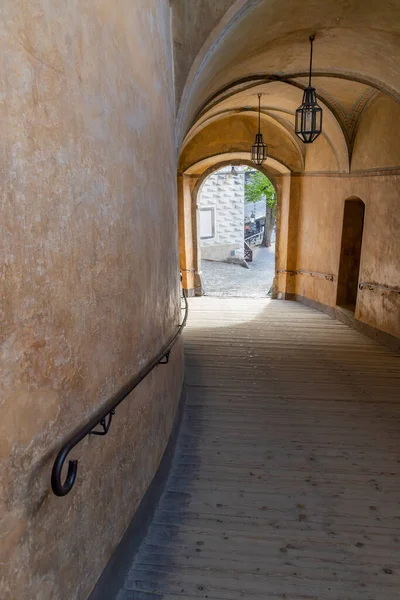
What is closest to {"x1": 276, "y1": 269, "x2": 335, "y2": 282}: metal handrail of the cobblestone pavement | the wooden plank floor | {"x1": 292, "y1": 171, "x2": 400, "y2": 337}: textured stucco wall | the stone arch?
{"x1": 292, "y1": 171, "x2": 400, "y2": 337}: textured stucco wall

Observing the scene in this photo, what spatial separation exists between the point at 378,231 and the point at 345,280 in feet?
6.82

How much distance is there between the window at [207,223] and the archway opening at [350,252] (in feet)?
51.8

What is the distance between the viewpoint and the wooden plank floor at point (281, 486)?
2.99m

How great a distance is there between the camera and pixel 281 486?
13.1 ft

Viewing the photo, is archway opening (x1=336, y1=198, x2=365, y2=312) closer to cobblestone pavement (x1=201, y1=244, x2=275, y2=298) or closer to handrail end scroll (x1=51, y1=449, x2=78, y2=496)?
cobblestone pavement (x1=201, y1=244, x2=275, y2=298)

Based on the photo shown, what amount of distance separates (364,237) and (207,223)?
17234mm

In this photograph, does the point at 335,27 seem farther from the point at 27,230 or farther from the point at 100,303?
the point at 27,230

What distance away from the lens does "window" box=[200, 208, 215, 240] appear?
2538 centimetres

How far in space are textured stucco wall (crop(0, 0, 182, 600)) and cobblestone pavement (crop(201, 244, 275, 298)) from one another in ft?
51.0

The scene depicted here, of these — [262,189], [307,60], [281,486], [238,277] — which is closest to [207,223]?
[262,189]

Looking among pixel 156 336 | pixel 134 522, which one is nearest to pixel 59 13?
pixel 156 336

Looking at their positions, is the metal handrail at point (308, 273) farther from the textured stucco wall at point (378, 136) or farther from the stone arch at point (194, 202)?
the textured stucco wall at point (378, 136)

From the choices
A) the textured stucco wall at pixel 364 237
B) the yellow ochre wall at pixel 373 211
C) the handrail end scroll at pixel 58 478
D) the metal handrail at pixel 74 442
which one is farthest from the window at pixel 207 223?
the handrail end scroll at pixel 58 478

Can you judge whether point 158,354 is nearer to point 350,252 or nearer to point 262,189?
point 350,252
